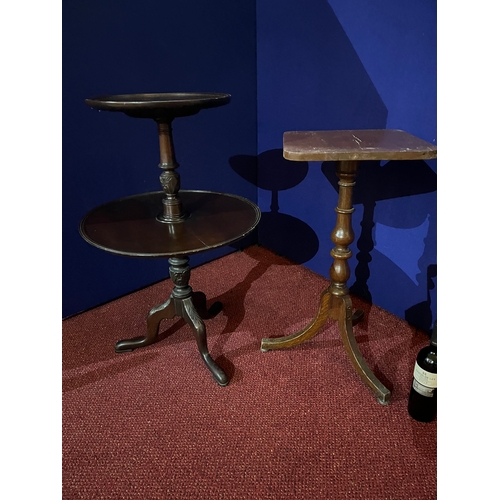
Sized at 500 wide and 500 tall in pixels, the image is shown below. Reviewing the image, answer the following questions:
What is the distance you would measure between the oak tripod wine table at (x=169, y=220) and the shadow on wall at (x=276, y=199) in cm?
64

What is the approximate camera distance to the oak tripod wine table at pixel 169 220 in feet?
4.20

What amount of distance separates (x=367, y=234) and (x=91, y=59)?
1447mm

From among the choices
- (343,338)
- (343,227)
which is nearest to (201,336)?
(343,338)

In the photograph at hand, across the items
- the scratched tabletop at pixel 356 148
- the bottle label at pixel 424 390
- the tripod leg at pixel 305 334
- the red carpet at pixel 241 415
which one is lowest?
the red carpet at pixel 241 415

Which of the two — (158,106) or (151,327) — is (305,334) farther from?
(158,106)

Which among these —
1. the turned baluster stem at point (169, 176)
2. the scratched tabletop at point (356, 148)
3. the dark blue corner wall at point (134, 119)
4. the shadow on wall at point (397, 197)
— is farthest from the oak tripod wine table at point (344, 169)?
the dark blue corner wall at point (134, 119)

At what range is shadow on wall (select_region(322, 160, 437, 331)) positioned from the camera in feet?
5.68

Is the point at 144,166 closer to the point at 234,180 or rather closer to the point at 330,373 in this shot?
the point at 234,180

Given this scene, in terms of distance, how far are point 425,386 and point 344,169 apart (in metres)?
0.75

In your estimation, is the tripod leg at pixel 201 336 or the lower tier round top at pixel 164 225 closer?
the lower tier round top at pixel 164 225

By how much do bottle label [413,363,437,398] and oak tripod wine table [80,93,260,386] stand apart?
686 mm

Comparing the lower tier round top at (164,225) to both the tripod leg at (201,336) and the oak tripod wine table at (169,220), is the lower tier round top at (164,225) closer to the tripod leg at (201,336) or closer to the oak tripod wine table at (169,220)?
the oak tripod wine table at (169,220)

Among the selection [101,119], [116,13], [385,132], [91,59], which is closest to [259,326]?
[385,132]

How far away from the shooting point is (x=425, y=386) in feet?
4.44
